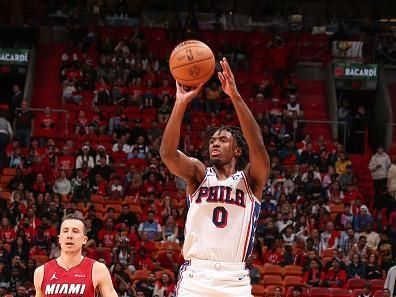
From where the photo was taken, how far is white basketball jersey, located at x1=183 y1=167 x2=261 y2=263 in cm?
738

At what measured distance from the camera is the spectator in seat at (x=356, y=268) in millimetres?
17625

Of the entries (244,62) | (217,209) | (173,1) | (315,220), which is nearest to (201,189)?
(217,209)

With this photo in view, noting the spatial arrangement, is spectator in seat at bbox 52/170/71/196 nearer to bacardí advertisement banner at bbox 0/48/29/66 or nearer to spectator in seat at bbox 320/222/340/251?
spectator in seat at bbox 320/222/340/251

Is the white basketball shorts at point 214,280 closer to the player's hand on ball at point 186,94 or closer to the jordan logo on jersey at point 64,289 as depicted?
the jordan logo on jersey at point 64,289

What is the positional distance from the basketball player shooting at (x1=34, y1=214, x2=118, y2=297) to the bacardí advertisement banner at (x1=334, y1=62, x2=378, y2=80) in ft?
60.5

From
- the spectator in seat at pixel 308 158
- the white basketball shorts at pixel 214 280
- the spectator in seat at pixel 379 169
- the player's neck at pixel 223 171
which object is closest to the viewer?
the white basketball shorts at pixel 214 280

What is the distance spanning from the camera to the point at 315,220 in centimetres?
1906

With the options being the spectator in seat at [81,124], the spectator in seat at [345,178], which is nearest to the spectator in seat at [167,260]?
the spectator in seat at [345,178]

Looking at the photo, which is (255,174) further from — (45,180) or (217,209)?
(45,180)

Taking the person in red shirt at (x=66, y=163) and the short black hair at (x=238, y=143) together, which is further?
the person in red shirt at (x=66, y=163)

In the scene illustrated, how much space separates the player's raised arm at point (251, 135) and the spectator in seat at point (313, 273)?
9839 mm

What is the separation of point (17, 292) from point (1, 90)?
1239 cm

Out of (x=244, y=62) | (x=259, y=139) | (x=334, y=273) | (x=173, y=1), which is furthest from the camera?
(x=173, y=1)

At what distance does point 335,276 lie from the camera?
17297 mm
